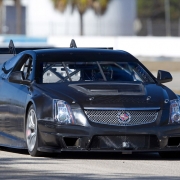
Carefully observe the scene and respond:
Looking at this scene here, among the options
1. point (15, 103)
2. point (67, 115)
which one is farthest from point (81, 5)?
point (67, 115)

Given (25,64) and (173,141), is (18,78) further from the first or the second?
(173,141)

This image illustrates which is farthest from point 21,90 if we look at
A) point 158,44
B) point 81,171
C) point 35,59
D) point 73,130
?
point 158,44

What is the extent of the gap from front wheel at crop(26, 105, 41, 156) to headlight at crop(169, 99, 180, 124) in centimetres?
155

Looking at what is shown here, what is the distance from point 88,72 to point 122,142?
4.67 ft

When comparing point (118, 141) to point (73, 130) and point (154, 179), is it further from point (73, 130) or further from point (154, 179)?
point (154, 179)

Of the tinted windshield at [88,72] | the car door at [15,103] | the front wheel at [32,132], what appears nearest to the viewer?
the front wheel at [32,132]

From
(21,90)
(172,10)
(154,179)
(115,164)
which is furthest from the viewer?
(172,10)

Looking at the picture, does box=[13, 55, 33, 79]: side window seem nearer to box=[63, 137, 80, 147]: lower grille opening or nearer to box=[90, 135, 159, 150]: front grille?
box=[63, 137, 80, 147]: lower grille opening

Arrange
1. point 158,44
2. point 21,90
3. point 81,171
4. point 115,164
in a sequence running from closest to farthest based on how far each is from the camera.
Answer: point 81,171 < point 115,164 < point 21,90 < point 158,44

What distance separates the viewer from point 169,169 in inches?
293

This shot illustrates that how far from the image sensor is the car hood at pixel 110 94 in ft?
26.3

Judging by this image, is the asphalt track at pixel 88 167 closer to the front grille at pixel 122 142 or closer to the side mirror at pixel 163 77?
the front grille at pixel 122 142

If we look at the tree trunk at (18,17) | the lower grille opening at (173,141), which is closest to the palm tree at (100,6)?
the tree trunk at (18,17)

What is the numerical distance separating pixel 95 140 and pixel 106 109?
37 centimetres
